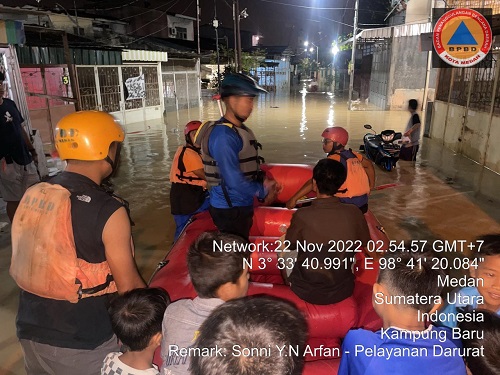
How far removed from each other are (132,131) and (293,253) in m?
→ 13.6

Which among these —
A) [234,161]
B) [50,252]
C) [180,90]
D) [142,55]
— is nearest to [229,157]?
[234,161]

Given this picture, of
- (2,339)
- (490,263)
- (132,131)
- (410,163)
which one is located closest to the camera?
(490,263)

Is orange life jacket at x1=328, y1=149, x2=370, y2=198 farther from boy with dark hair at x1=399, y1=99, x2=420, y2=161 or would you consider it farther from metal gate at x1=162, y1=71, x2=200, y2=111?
metal gate at x1=162, y1=71, x2=200, y2=111

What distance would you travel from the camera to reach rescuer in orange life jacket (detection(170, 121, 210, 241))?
4.36 m

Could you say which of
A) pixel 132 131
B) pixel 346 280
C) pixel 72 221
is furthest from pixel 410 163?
pixel 132 131

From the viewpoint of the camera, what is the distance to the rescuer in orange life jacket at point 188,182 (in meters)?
4.36

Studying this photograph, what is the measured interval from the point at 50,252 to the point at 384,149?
27.7 feet

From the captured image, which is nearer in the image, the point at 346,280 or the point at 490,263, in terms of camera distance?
the point at 490,263

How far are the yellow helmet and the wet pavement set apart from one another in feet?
7.69

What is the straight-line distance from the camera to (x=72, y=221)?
1.63 meters

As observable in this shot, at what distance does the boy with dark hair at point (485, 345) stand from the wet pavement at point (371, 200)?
10.7 ft

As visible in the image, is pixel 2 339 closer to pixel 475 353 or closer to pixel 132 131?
pixel 475 353

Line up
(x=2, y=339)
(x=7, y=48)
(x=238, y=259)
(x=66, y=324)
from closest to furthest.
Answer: (x=66, y=324), (x=238, y=259), (x=2, y=339), (x=7, y=48)

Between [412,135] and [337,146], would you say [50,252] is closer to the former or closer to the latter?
[337,146]
